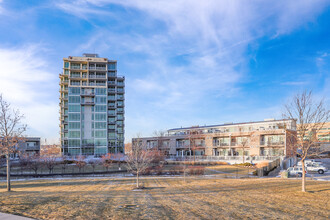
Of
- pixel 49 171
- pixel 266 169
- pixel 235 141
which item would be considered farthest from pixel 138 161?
pixel 235 141

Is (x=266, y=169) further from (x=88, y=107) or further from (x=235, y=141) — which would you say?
(x=88, y=107)

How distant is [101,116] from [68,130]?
11895 mm

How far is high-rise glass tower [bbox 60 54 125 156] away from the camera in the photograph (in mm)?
79812

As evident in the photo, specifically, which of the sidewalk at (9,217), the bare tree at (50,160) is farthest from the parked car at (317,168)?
the bare tree at (50,160)

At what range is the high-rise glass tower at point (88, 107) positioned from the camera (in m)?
79.8

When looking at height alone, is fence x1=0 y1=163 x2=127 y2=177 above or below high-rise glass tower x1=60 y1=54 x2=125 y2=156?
below

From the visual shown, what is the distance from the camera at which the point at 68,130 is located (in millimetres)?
79625

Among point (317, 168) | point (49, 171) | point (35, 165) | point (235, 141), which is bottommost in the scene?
point (49, 171)

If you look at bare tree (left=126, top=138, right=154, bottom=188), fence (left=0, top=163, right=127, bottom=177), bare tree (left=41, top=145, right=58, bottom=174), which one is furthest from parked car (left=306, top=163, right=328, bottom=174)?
bare tree (left=41, top=145, right=58, bottom=174)

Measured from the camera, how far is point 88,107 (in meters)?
82.0

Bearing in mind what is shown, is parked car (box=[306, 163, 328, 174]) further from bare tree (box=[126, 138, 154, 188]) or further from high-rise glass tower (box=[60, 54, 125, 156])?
high-rise glass tower (box=[60, 54, 125, 156])

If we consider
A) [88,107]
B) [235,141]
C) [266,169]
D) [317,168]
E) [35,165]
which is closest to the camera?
[266,169]

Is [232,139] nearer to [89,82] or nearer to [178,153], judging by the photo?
[178,153]

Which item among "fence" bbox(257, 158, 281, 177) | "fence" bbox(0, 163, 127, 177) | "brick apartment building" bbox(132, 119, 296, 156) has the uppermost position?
"brick apartment building" bbox(132, 119, 296, 156)
